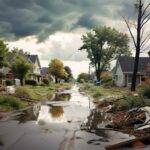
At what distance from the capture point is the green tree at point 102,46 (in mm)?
101219

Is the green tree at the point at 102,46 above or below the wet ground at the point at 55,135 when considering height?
above

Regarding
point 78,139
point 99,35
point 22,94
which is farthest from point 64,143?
point 99,35

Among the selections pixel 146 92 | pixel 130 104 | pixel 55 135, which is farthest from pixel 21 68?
pixel 55 135

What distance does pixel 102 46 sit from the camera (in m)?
102

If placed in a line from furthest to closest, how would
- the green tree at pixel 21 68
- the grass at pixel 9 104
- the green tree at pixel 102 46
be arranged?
the green tree at pixel 102 46 < the green tree at pixel 21 68 < the grass at pixel 9 104

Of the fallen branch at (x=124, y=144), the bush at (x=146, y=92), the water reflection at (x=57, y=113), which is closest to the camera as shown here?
the fallen branch at (x=124, y=144)

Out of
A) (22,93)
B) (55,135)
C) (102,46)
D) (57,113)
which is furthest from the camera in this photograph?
(102,46)

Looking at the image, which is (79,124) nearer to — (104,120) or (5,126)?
(104,120)

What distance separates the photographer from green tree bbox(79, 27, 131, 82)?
10122 cm

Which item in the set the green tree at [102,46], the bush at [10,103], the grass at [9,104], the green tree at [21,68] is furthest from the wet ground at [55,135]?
the green tree at [102,46]

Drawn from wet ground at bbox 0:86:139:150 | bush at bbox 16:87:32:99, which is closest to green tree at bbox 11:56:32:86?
bush at bbox 16:87:32:99

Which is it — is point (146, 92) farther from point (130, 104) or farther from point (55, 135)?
point (55, 135)

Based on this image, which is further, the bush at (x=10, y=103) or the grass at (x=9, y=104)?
the bush at (x=10, y=103)

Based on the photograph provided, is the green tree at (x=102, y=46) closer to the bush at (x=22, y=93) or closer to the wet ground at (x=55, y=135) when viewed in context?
the bush at (x=22, y=93)
